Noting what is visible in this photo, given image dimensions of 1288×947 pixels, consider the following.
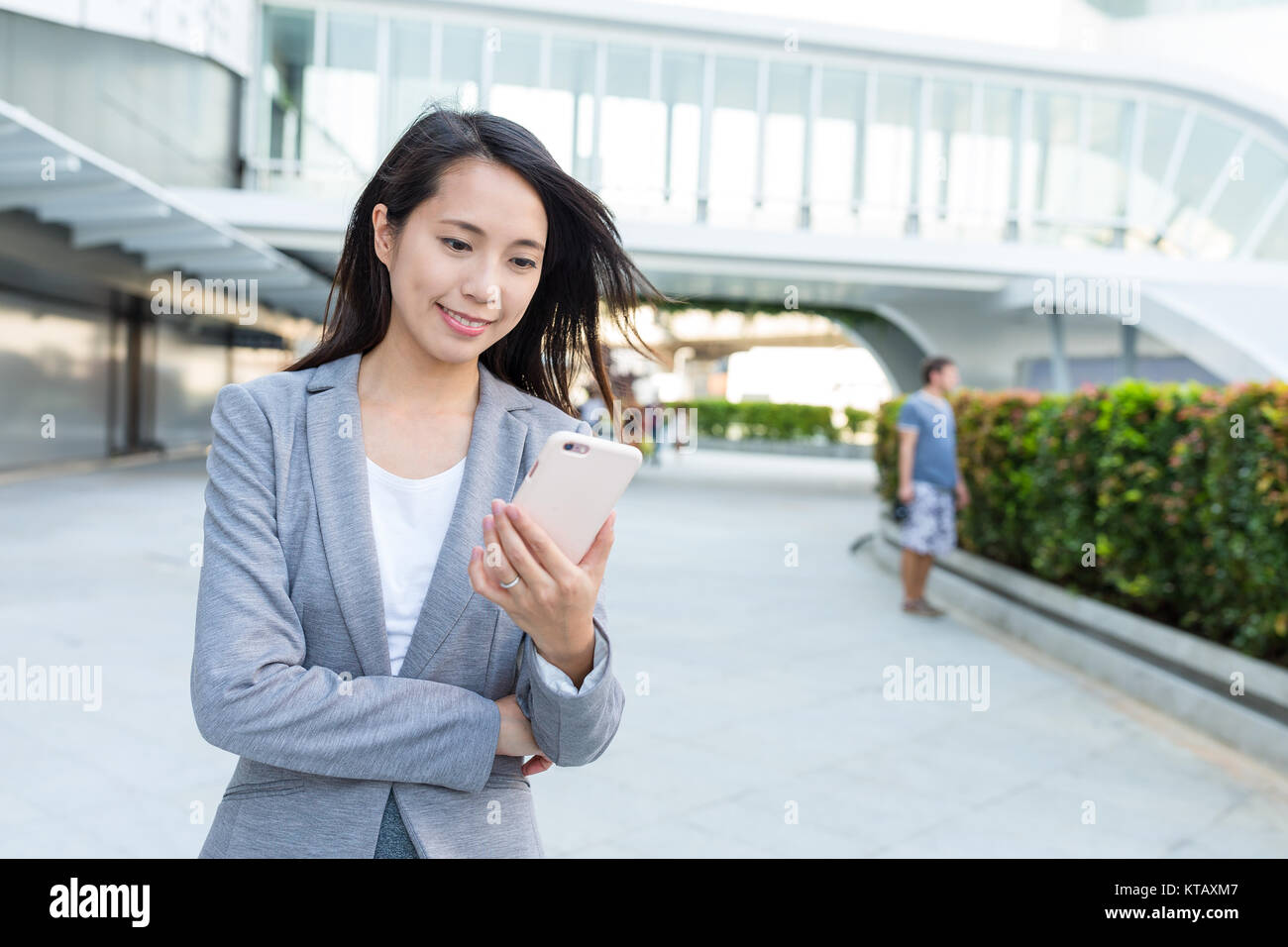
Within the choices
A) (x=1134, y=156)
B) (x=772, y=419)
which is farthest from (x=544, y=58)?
(x=772, y=419)

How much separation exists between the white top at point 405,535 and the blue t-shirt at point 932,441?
7219 millimetres

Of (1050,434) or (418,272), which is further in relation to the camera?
(1050,434)

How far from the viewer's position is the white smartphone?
1.34m

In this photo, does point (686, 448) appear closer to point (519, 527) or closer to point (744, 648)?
point (744, 648)

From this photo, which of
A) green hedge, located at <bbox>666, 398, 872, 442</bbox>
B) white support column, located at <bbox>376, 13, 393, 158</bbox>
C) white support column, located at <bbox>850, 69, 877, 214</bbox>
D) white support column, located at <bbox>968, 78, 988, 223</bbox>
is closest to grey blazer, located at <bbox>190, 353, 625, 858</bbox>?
white support column, located at <bbox>376, 13, 393, 158</bbox>

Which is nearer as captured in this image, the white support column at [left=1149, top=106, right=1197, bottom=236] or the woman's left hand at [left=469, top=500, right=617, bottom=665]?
the woman's left hand at [left=469, top=500, right=617, bottom=665]

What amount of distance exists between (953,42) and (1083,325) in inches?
276

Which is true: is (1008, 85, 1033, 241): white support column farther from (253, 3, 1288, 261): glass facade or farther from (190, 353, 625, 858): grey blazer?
(190, 353, 625, 858): grey blazer

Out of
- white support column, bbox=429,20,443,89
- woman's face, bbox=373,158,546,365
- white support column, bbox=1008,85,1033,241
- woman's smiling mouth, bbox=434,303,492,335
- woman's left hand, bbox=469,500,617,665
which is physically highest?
white support column, bbox=429,20,443,89

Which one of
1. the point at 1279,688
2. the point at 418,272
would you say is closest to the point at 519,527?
the point at 418,272

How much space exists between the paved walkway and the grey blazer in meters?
2.54

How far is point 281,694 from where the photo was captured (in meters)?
1.41

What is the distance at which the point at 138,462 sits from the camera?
2006 centimetres
